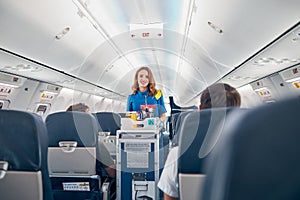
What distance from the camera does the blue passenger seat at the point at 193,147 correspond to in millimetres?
2145

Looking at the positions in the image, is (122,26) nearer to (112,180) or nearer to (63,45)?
(63,45)

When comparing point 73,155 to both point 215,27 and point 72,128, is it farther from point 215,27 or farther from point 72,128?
point 215,27

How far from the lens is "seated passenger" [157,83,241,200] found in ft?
7.96

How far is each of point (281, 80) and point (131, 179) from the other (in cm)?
653

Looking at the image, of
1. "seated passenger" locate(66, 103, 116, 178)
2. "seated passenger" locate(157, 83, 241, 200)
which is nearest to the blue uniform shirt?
"seated passenger" locate(66, 103, 116, 178)

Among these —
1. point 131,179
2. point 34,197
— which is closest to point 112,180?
point 131,179

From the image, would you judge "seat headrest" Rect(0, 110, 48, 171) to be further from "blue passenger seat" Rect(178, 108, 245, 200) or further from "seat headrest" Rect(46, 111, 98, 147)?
"seat headrest" Rect(46, 111, 98, 147)

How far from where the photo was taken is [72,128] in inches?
147

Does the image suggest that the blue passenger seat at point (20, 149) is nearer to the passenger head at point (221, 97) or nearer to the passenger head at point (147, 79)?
the passenger head at point (221, 97)

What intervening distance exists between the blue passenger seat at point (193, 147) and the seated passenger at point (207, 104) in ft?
0.39

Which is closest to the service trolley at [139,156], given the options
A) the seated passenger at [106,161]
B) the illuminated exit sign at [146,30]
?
the seated passenger at [106,161]

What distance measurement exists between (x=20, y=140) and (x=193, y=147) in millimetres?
1158

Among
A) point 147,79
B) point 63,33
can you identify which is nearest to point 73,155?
point 147,79

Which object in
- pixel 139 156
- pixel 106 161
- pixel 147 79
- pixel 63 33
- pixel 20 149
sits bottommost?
pixel 106 161
